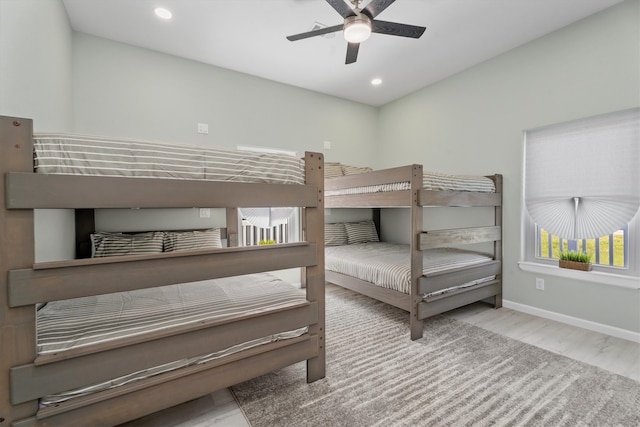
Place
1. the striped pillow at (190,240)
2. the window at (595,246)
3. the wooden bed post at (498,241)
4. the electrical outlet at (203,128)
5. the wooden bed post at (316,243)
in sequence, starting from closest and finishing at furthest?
the wooden bed post at (316,243) → the window at (595,246) → the striped pillow at (190,240) → the wooden bed post at (498,241) → the electrical outlet at (203,128)

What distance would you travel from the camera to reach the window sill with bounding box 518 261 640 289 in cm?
219

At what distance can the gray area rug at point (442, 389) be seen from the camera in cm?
142

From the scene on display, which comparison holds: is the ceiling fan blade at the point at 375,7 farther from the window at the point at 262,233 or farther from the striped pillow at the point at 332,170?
the window at the point at 262,233

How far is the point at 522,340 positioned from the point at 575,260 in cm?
94

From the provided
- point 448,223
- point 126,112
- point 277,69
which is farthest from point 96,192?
point 448,223

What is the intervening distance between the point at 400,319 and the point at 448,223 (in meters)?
1.53

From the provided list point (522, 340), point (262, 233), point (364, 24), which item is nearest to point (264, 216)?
point (262, 233)

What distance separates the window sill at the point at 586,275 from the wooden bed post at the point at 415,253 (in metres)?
1.37

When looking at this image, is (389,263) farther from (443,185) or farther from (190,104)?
(190,104)

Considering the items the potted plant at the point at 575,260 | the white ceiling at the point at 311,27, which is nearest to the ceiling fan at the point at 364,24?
the white ceiling at the point at 311,27

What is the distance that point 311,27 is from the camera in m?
2.56

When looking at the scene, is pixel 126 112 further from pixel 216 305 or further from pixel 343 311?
pixel 343 311

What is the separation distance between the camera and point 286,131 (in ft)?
12.3

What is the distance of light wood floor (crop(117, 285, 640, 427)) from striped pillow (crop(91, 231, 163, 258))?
5.16ft
